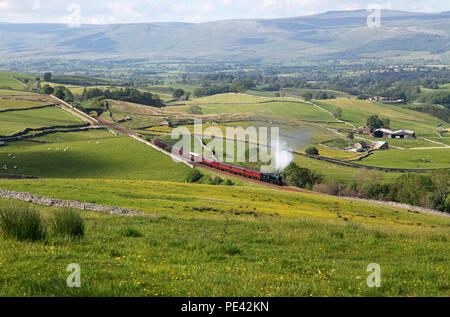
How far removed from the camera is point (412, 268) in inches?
526

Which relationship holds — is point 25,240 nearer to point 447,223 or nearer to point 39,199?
point 39,199

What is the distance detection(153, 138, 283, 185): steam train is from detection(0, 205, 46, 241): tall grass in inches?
2363

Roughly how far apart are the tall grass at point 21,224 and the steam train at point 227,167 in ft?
197

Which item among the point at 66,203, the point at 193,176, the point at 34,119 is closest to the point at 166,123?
the point at 34,119

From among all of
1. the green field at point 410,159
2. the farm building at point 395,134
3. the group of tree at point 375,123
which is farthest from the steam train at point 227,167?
the group of tree at point 375,123

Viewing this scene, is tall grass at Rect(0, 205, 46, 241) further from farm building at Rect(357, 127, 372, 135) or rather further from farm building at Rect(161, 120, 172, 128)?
farm building at Rect(357, 127, 372, 135)

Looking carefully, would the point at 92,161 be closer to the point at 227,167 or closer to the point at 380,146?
the point at 227,167

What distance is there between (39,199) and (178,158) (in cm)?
5387

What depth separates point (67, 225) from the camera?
15.5m

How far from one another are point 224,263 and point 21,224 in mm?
7178

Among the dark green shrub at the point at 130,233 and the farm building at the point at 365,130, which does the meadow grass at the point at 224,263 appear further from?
the farm building at the point at 365,130

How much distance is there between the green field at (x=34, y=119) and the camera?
379 feet

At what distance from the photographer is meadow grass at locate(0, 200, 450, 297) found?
1034cm

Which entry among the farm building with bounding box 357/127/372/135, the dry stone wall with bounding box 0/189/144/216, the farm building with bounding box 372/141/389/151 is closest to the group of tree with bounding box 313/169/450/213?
the dry stone wall with bounding box 0/189/144/216
